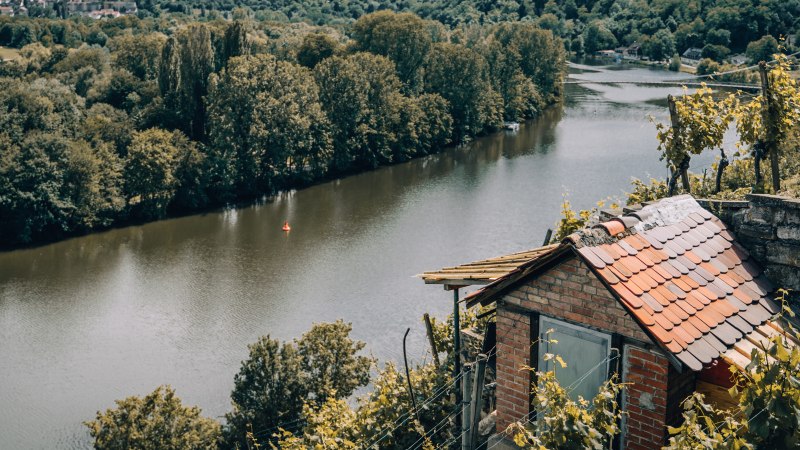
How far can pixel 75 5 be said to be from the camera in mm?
134250

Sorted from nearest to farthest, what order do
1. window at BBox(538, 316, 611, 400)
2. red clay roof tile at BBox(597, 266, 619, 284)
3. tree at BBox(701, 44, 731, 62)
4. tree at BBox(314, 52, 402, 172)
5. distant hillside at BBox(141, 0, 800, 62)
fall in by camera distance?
red clay roof tile at BBox(597, 266, 619, 284), window at BBox(538, 316, 611, 400), tree at BBox(314, 52, 402, 172), distant hillside at BBox(141, 0, 800, 62), tree at BBox(701, 44, 731, 62)

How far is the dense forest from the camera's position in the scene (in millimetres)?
37969

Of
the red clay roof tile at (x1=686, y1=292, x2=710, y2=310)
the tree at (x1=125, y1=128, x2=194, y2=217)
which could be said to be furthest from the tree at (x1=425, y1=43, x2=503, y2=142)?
the red clay roof tile at (x1=686, y1=292, x2=710, y2=310)

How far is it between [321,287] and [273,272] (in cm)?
277

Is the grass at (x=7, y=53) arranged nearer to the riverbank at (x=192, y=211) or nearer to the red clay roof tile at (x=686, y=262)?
the riverbank at (x=192, y=211)

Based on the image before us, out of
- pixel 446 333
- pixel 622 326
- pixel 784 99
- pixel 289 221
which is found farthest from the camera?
pixel 289 221

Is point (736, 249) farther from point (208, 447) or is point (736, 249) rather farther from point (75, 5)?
point (75, 5)

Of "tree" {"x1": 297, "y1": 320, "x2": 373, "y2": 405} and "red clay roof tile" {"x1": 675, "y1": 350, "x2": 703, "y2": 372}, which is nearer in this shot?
"red clay roof tile" {"x1": 675, "y1": 350, "x2": 703, "y2": 372}

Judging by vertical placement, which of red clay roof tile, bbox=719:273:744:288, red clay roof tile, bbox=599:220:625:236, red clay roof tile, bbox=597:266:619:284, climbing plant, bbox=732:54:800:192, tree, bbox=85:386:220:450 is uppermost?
climbing plant, bbox=732:54:800:192

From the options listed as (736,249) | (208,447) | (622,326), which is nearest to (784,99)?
(736,249)

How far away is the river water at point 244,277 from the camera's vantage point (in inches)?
958

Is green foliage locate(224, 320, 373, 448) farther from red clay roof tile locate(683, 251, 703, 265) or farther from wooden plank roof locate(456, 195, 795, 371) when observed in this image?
red clay roof tile locate(683, 251, 703, 265)

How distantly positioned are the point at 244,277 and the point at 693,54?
6462 cm

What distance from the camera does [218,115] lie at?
4388 centimetres
